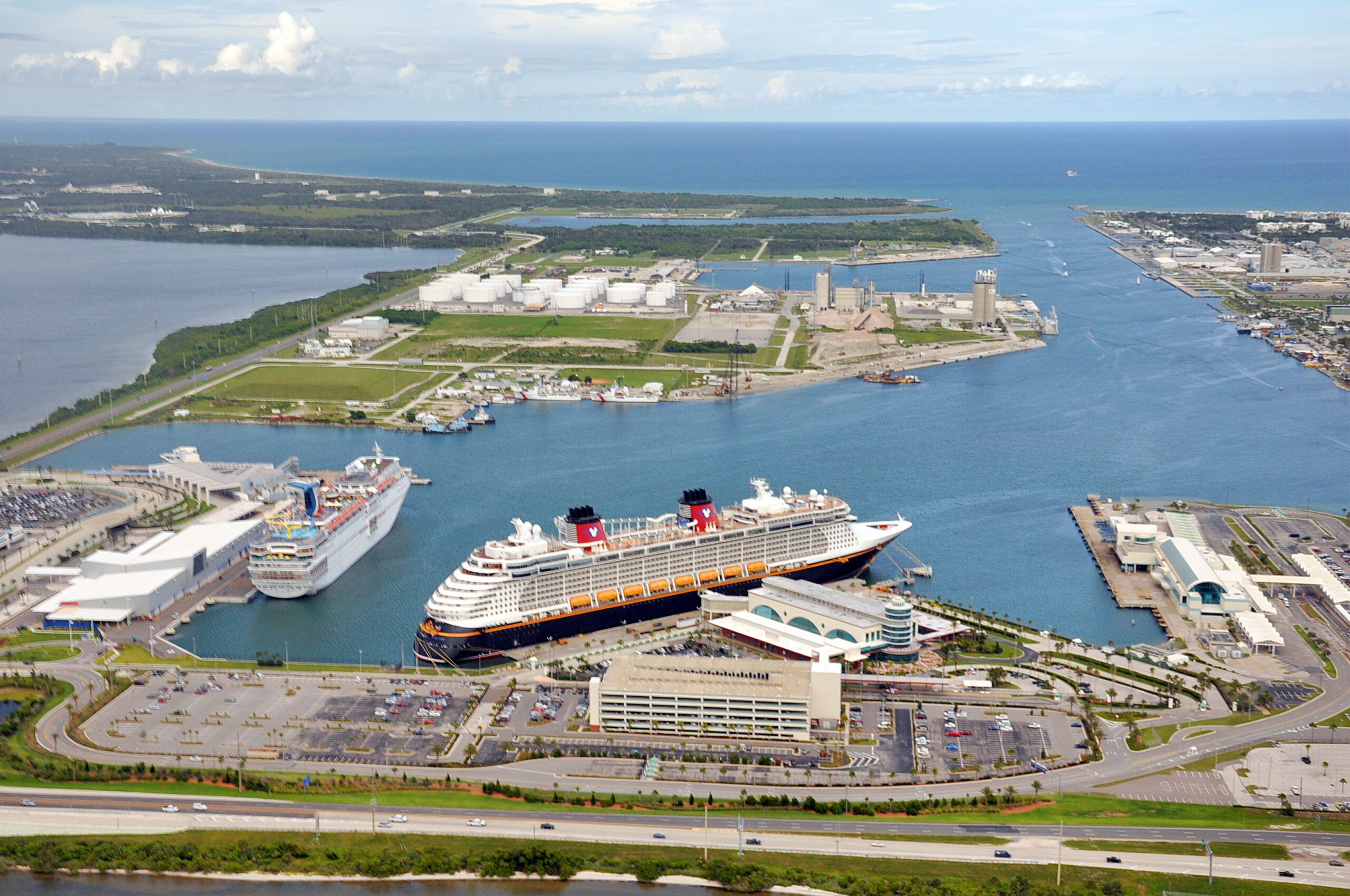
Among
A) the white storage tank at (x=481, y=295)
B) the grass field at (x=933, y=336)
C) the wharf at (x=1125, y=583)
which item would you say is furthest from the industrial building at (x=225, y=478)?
the grass field at (x=933, y=336)

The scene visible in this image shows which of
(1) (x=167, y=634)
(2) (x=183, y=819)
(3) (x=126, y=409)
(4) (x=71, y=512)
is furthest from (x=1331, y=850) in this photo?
(3) (x=126, y=409)

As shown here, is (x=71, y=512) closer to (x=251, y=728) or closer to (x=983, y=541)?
(x=251, y=728)

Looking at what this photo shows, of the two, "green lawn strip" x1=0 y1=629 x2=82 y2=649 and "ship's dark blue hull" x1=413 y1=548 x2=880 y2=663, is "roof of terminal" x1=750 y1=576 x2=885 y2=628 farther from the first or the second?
"green lawn strip" x1=0 y1=629 x2=82 y2=649

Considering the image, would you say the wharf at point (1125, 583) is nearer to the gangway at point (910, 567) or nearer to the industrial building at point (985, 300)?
the gangway at point (910, 567)

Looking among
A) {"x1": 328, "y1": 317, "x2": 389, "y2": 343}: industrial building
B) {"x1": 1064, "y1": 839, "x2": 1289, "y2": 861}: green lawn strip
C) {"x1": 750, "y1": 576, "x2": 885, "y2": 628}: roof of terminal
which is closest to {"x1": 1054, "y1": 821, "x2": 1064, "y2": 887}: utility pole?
{"x1": 1064, "y1": 839, "x2": 1289, "y2": 861}: green lawn strip

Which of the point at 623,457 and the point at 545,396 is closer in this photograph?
the point at 623,457

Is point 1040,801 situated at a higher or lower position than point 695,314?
lower
